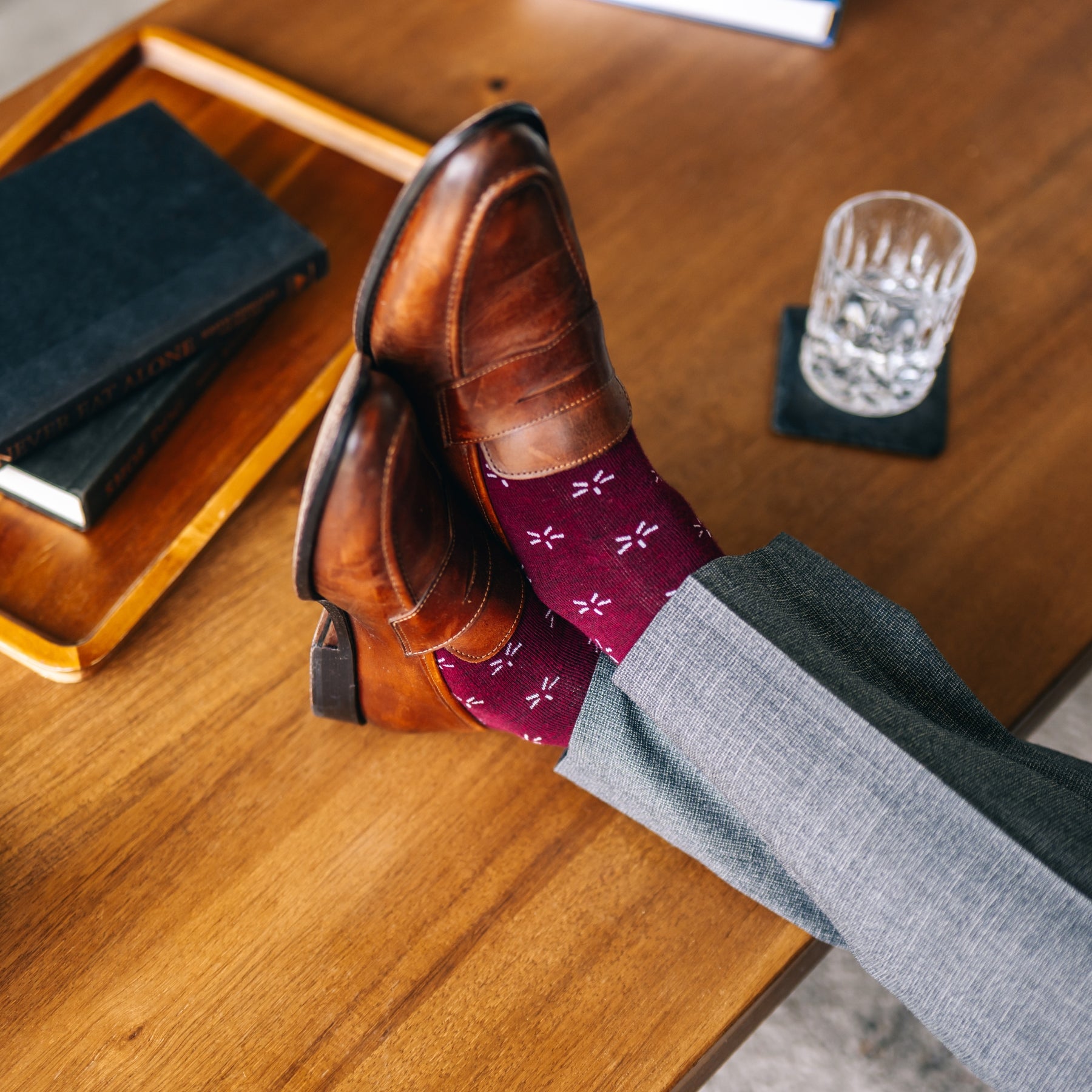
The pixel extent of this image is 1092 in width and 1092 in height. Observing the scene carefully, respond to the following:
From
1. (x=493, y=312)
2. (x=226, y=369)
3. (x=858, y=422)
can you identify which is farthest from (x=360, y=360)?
(x=858, y=422)

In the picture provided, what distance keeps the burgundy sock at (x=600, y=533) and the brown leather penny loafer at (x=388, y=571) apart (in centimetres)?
2

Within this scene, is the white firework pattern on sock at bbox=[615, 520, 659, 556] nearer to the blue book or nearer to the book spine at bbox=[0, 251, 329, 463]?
the book spine at bbox=[0, 251, 329, 463]

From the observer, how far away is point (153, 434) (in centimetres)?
63

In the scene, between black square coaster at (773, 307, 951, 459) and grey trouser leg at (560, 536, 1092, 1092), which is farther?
black square coaster at (773, 307, 951, 459)

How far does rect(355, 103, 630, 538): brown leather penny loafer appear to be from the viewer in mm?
436

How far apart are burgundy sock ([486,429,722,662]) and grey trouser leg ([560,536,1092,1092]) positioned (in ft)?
0.10

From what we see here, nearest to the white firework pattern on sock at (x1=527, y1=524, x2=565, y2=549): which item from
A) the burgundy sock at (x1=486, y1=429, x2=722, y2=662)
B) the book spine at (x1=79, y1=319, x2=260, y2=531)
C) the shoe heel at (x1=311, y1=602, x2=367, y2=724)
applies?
the burgundy sock at (x1=486, y1=429, x2=722, y2=662)

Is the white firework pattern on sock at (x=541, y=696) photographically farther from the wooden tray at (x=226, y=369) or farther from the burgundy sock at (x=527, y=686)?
the wooden tray at (x=226, y=369)

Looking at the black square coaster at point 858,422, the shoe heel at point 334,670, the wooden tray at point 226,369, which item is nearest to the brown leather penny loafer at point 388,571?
the shoe heel at point 334,670

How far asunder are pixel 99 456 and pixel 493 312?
0.94 feet

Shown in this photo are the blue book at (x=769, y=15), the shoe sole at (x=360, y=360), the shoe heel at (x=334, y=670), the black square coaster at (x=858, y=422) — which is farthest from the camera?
the blue book at (x=769, y=15)

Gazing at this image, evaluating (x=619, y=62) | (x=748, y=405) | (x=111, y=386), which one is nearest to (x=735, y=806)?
(x=748, y=405)

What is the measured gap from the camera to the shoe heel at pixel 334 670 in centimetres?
54

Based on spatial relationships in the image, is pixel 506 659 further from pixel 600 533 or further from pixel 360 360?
pixel 360 360
